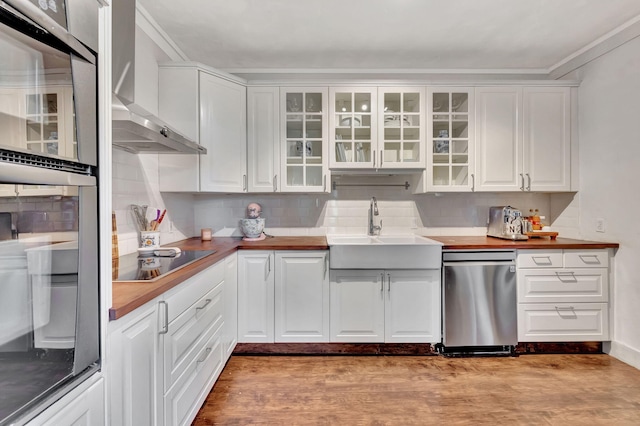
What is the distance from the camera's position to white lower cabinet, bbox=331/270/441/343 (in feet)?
8.04

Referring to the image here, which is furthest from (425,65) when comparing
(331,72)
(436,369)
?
(436,369)

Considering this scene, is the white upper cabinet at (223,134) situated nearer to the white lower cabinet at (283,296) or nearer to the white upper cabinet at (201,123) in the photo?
the white upper cabinet at (201,123)

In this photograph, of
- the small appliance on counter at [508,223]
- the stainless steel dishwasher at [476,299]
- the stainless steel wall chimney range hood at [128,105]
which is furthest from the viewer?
the small appliance on counter at [508,223]

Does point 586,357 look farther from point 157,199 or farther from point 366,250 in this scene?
point 157,199

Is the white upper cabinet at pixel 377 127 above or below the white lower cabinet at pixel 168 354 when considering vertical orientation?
above

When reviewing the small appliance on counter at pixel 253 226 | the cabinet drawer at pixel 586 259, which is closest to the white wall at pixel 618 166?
the cabinet drawer at pixel 586 259

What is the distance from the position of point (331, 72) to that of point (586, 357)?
10.7ft

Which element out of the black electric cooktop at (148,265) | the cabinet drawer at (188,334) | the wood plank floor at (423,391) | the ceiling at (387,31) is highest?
the ceiling at (387,31)

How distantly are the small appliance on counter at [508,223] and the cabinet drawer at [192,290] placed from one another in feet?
7.93

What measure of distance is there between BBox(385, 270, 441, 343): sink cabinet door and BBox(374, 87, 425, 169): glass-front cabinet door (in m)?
0.99

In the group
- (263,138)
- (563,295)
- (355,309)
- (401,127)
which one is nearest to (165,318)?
(355,309)

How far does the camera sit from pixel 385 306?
2457mm

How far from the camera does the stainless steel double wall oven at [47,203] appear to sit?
0.65 meters

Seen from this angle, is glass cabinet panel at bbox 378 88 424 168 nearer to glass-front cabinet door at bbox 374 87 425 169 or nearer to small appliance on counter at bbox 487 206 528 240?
glass-front cabinet door at bbox 374 87 425 169
